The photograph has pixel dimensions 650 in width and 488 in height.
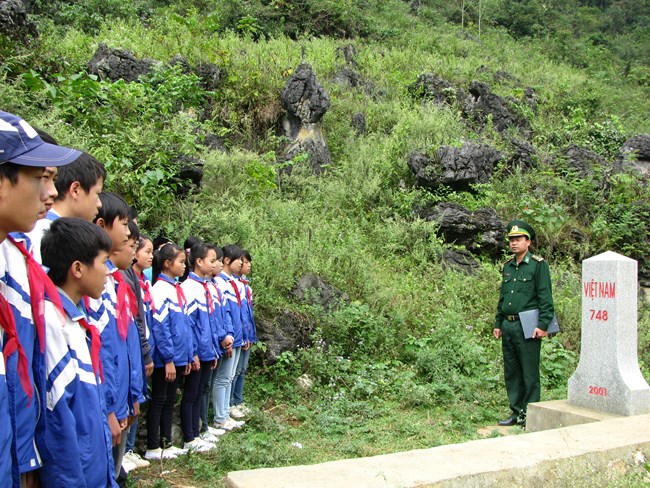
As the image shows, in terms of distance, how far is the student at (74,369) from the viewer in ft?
7.46

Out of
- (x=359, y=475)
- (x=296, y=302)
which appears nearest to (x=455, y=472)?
(x=359, y=475)

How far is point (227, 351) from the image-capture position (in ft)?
19.6

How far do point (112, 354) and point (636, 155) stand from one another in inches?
548

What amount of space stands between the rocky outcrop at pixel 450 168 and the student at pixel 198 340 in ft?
24.5

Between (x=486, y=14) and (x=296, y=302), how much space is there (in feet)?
89.6

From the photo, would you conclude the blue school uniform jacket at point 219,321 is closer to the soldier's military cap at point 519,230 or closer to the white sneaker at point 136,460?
the white sneaker at point 136,460

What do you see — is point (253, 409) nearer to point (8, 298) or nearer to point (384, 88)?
point (8, 298)

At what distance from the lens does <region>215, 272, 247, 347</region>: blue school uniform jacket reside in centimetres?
622

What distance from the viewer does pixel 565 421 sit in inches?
223

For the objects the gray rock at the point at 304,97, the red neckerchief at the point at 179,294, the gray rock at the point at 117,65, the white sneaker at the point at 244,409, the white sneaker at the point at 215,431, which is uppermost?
the gray rock at the point at 117,65

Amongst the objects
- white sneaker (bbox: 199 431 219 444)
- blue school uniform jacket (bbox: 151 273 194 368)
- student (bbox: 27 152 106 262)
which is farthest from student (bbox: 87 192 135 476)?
white sneaker (bbox: 199 431 219 444)

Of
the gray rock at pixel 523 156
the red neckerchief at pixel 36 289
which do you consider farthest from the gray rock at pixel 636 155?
the red neckerchief at pixel 36 289

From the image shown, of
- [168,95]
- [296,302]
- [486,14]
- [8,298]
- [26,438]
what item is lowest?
[296,302]

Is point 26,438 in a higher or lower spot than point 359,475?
higher
